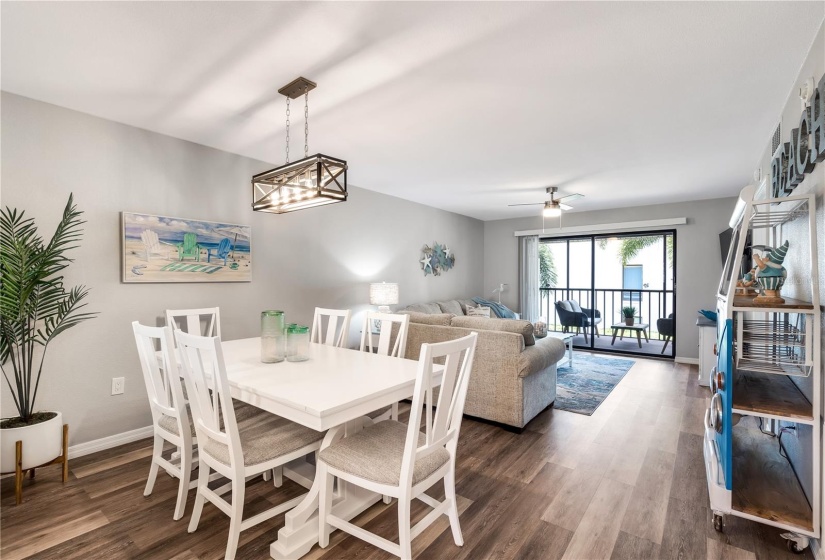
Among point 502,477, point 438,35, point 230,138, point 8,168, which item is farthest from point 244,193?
point 502,477

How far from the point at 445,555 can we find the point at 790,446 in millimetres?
2067

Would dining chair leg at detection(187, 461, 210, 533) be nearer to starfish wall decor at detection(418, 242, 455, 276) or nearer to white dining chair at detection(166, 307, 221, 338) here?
white dining chair at detection(166, 307, 221, 338)

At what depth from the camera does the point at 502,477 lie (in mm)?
2473

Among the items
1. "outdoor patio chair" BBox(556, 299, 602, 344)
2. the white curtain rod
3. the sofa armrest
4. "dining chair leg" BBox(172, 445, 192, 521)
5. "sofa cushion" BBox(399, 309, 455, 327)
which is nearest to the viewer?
"dining chair leg" BBox(172, 445, 192, 521)

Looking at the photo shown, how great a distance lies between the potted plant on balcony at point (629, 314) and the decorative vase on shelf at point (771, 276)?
511 centimetres

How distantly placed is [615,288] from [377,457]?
6.31 m

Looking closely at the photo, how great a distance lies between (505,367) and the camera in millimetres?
3170

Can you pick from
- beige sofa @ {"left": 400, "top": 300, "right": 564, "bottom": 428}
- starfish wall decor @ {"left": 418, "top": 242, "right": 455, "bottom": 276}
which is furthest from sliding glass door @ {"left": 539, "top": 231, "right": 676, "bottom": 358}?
beige sofa @ {"left": 400, "top": 300, "right": 564, "bottom": 428}

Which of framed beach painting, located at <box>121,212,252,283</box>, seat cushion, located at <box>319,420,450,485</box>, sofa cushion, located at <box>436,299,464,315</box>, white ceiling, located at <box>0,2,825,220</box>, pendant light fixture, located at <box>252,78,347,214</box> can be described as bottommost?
seat cushion, located at <box>319,420,450,485</box>

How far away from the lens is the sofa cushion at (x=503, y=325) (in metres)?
3.20

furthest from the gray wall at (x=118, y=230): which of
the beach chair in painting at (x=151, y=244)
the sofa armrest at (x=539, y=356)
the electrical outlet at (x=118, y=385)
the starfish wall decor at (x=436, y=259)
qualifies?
the sofa armrest at (x=539, y=356)

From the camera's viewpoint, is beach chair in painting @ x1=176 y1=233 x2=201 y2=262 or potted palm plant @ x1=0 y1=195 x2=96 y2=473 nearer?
potted palm plant @ x1=0 y1=195 x2=96 y2=473

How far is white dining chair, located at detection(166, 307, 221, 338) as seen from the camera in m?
2.91

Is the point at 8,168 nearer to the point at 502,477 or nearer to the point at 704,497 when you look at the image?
the point at 502,477
